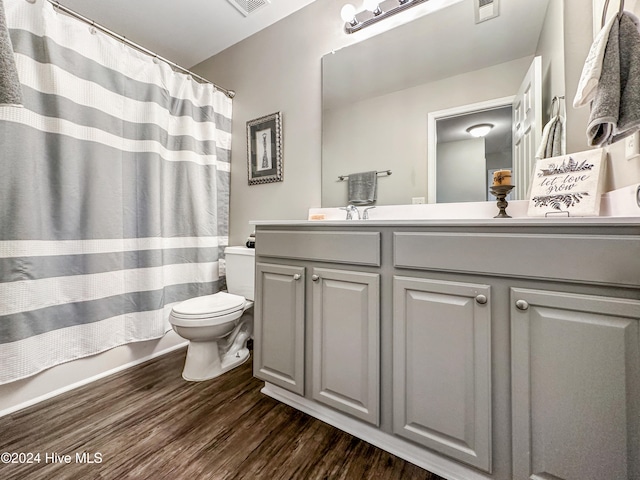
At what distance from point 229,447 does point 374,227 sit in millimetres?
1073

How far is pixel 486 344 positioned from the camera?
83cm

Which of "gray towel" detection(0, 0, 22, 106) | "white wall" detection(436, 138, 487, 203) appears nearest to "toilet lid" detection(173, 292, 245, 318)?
"gray towel" detection(0, 0, 22, 106)

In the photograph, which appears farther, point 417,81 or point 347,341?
point 417,81

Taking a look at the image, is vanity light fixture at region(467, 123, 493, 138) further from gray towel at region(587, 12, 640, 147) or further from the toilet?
the toilet

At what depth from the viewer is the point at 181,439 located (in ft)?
3.66

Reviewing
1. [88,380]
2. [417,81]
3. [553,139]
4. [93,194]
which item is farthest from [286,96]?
[88,380]

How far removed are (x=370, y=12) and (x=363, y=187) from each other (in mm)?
1019

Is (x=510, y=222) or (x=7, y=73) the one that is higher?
(x=7, y=73)

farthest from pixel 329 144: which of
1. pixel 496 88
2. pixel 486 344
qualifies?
pixel 486 344

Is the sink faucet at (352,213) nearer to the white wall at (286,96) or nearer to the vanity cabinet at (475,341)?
the white wall at (286,96)

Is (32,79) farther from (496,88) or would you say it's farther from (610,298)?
(610,298)

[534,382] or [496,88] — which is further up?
[496,88]

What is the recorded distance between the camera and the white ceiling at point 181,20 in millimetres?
1812

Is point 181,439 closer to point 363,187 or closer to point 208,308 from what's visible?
point 208,308
